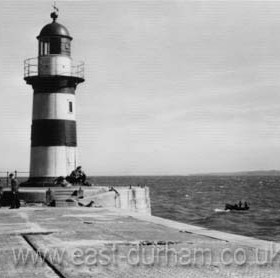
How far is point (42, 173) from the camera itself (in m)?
24.7

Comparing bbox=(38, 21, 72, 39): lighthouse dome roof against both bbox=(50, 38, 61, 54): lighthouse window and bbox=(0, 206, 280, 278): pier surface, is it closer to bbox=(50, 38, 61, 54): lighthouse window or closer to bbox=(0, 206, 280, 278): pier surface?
bbox=(50, 38, 61, 54): lighthouse window

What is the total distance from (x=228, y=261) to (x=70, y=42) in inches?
781

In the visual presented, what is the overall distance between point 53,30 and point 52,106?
139 inches

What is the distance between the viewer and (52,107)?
24516 millimetres

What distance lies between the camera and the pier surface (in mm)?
6160

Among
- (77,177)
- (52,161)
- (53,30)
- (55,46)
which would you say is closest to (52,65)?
(55,46)

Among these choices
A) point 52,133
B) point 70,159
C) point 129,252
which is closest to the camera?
point 129,252

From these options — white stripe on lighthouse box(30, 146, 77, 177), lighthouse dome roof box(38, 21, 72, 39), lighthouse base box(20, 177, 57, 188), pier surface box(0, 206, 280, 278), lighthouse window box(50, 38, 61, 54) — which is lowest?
pier surface box(0, 206, 280, 278)

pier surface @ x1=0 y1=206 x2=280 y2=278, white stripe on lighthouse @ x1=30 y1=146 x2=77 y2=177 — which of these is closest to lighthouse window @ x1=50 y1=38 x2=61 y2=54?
white stripe on lighthouse @ x1=30 y1=146 x2=77 y2=177

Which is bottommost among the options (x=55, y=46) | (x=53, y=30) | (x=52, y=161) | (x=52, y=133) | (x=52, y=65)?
(x=52, y=161)

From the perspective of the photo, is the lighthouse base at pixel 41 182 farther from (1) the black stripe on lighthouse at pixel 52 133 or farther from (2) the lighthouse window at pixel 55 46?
(2) the lighthouse window at pixel 55 46

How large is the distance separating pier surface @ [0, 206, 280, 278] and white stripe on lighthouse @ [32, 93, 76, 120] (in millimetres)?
13881

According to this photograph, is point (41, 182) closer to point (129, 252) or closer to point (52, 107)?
point (52, 107)

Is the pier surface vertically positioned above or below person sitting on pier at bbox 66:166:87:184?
below
